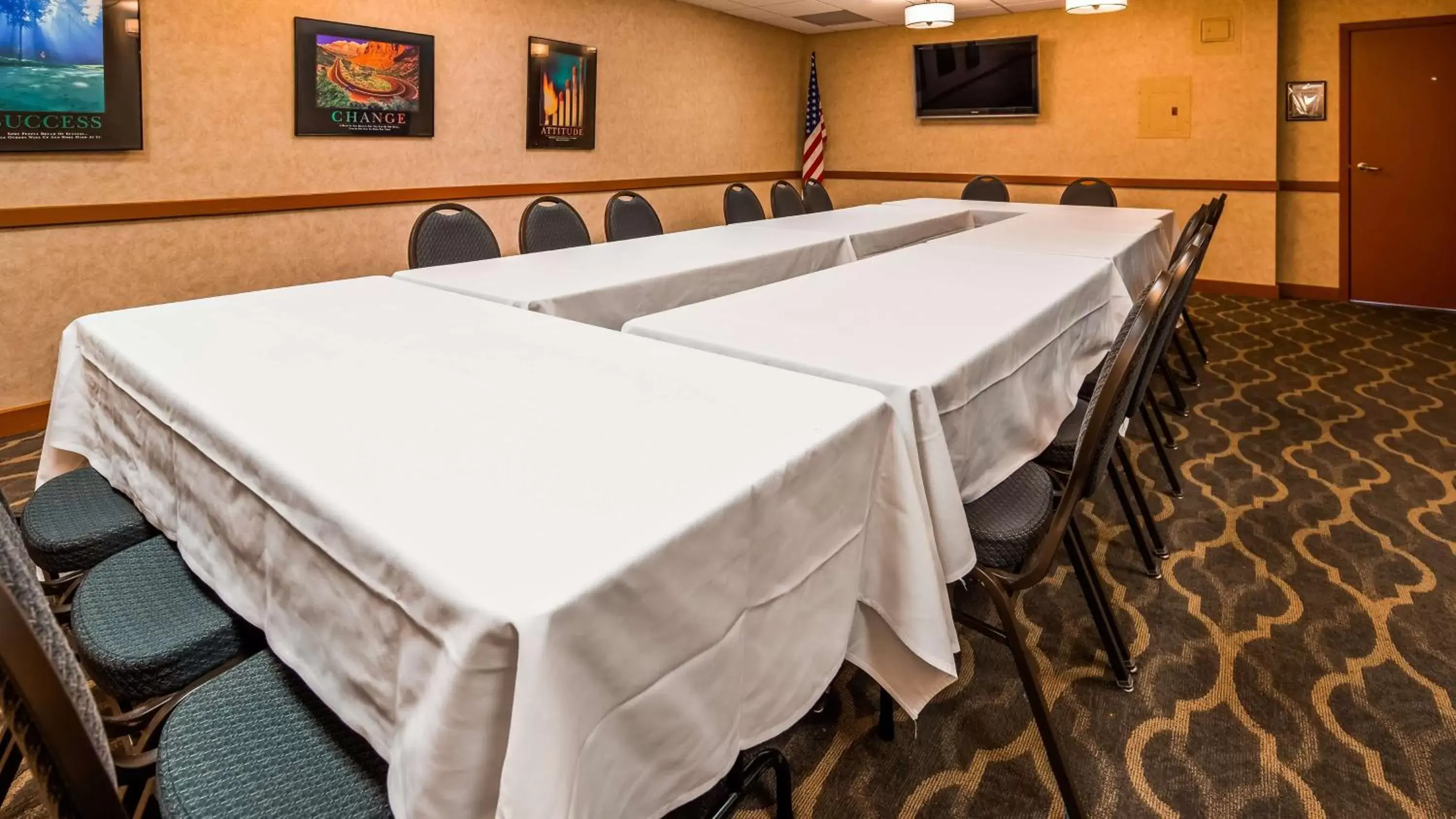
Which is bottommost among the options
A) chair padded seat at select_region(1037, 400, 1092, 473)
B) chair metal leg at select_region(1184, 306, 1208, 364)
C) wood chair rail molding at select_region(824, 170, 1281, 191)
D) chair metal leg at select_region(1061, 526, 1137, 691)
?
chair metal leg at select_region(1061, 526, 1137, 691)

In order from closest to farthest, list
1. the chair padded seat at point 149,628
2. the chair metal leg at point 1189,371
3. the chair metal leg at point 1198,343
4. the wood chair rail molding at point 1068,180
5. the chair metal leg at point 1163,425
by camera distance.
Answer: the chair padded seat at point 149,628
the chair metal leg at point 1163,425
the chair metal leg at point 1189,371
the chair metal leg at point 1198,343
the wood chair rail molding at point 1068,180

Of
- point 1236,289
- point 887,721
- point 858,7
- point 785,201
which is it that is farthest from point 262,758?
point 1236,289

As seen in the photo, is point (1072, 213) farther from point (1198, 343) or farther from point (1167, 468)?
point (1167, 468)

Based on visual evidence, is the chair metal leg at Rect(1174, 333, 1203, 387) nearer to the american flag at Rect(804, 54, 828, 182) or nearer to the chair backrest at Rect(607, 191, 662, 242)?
the chair backrest at Rect(607, 191, 662, 242)

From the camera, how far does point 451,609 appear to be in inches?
29.0

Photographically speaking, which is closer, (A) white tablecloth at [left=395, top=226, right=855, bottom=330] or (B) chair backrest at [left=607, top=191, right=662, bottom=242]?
(A) white tablecloth at [left=395, top=226, right=855, bottom=330]

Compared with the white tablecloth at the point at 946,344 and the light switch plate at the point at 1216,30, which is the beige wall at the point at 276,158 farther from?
the light switch plate at the point at 1216,30

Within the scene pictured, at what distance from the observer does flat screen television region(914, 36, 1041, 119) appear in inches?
272

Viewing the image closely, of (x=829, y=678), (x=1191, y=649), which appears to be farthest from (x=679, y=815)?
(x=1191, y=649)

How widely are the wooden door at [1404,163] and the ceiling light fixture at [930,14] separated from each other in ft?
9.71

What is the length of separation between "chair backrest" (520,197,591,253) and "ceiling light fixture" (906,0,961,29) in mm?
3241

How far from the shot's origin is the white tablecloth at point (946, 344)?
1369 millimetres

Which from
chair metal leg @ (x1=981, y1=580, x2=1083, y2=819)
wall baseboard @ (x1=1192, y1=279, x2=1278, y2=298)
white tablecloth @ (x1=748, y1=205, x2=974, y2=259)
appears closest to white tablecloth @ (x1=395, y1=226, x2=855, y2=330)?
white tablecloth @ (x1=748, y1=205, x2=974, y2=259)

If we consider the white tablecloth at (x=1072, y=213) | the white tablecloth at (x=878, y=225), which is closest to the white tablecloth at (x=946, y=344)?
the white tablecloth at (x=878, y=225)
